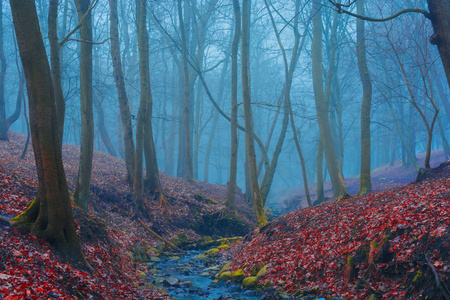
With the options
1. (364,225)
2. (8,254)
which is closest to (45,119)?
(8,254)

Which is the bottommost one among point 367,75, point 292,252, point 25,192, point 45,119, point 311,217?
point 292,252

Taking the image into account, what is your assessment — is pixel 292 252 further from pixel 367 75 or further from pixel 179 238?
pixel 367 75

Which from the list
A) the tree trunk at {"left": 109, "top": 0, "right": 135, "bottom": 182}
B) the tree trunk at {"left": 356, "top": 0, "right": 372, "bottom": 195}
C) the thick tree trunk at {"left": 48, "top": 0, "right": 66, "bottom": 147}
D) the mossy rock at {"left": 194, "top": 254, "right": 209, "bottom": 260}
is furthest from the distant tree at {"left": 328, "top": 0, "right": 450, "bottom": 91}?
the tree trunk at {"left": 109, "top": 0, "right": 135, "bottom": 182}

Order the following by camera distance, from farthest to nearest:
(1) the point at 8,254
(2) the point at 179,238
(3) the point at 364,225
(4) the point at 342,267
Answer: (2) the point at 179,238 < (3) the point at 364,225 < (4) the point at 342,267 < (1) the point at 8,254

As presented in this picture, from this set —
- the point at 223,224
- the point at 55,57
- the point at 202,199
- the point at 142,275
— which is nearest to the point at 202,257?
the point at 142,275

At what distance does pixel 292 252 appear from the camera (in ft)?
25.4

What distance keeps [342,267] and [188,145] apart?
45.3ft

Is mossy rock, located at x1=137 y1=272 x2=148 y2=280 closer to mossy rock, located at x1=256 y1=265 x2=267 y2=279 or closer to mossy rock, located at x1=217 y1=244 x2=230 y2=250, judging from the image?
mossy rock, located at x1=256 y1=265 x2=267 y2=279

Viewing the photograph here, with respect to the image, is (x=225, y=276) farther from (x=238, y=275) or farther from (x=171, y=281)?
(x=171, y=281)

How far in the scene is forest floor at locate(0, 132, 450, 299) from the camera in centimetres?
457

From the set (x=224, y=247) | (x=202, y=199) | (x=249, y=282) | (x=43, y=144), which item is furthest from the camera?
(x=202, y=199)

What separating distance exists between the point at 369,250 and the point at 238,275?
10.7 feet

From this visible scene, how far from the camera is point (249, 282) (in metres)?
7.25

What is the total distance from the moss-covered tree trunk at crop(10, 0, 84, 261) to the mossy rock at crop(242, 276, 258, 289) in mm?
3668
